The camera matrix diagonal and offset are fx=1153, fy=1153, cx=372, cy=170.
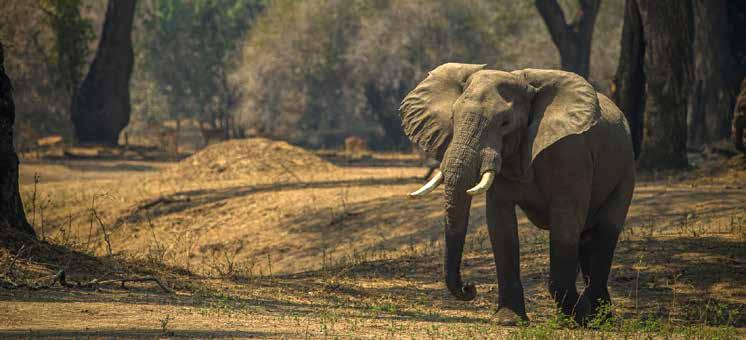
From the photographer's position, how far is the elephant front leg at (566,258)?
8.92 metres

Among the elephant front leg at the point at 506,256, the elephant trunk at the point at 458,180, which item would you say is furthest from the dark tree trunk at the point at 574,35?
the elephant trunk at the point at 458,180

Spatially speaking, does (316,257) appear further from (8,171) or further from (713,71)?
(713,71)

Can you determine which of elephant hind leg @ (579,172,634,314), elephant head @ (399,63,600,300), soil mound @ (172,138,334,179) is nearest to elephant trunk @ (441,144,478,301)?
elephant head @ (399,63,600,300)

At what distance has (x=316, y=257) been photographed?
1596 cm

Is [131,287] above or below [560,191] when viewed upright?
below

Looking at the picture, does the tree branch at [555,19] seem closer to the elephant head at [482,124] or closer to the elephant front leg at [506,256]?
the elephant head at [482,124]

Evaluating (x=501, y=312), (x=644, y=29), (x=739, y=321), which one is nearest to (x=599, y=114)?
(x=501, y=312)

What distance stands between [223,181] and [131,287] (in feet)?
37.6

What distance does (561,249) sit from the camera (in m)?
9.00

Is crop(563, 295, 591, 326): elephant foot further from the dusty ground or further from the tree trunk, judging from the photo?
the tree trunk

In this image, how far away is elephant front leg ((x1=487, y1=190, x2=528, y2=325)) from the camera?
905 cm

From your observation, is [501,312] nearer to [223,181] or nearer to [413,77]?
[223,181]

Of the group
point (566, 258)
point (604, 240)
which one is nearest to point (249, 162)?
point (604, 240)

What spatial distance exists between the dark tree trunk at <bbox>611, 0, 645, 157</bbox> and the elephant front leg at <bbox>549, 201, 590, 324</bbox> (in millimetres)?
11500
